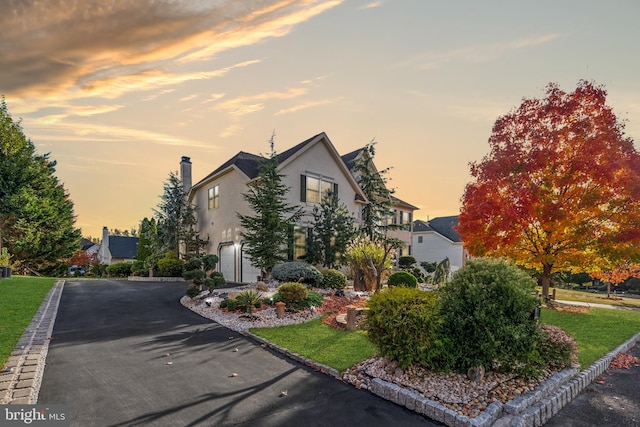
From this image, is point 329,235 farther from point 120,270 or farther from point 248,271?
point 120,270

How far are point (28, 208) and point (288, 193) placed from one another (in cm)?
2090

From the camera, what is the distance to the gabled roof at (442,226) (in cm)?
3581

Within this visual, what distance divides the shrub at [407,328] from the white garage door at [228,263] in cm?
1598

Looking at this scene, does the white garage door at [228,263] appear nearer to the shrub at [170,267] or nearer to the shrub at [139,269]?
the shrub at [170,267]

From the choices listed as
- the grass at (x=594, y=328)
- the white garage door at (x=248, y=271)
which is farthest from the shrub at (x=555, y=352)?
the white garage door at (x=248, y=271)

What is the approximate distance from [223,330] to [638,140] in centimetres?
1529

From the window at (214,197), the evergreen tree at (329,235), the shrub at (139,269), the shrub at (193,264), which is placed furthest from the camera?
the shrub at (139,269)

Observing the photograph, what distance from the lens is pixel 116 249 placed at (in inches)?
1983

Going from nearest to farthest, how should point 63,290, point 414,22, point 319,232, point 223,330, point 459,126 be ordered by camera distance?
point 223,330, point 414,22, point 459,126, point 63,290, point 319,232

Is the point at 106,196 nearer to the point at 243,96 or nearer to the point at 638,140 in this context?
the point at 243,96

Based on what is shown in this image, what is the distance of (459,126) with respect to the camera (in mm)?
13406

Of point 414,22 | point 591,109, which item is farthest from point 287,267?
point 591,109

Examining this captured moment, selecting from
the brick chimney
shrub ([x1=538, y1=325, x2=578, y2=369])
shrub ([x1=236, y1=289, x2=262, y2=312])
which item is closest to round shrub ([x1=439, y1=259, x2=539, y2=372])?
shrub ([x1=538, y1=325, x2=578, y2=369])

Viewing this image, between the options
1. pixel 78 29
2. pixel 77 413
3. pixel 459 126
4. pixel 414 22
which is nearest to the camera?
pixel 77 413
